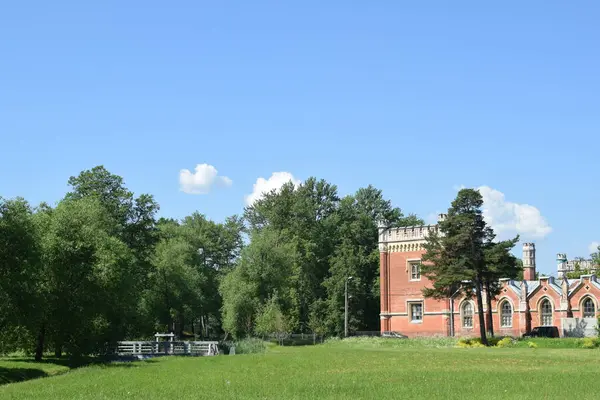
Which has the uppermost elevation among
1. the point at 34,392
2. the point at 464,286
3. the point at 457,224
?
the point at 457,224

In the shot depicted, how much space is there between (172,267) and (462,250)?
32282 millimetres

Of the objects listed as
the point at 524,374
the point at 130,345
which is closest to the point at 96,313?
the point at 130,345

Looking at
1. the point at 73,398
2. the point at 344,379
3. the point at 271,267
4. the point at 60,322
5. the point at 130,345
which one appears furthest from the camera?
the point at 271,267

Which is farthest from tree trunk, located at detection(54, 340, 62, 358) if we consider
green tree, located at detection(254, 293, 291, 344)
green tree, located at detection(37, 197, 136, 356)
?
green tree, located at detection(254, 293, 291, 344)

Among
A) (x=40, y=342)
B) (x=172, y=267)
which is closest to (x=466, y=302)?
→ (x=172, y=267)

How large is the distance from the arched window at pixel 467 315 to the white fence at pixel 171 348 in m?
27.2

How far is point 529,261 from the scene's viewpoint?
7244 cm

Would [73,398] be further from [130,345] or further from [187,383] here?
[130,345]

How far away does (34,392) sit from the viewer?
23281 millimetres

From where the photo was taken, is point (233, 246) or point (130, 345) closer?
point (130, 345)

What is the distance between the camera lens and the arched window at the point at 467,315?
7025 centimetres

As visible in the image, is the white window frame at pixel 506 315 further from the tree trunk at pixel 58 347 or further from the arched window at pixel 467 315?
the tree trunk at pixel 58 347

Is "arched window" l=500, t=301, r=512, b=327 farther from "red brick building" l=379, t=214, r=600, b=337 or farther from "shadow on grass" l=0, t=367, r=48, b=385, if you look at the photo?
"shadow on grass" l=0, t=367, r=48, b=385

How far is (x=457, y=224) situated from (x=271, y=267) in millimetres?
25390
